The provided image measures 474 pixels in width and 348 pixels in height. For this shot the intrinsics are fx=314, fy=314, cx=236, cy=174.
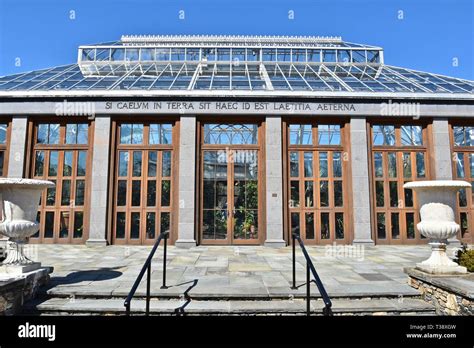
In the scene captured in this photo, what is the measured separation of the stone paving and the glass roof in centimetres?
656

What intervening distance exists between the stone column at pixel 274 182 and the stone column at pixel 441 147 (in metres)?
6.36

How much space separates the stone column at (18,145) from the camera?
12414mm

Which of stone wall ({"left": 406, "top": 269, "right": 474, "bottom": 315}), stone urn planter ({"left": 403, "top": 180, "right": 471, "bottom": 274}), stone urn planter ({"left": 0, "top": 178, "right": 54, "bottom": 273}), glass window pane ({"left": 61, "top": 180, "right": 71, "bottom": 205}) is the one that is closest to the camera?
stone wall ({"left": 406, "top": 269, "right": 474, "bottom": 315})

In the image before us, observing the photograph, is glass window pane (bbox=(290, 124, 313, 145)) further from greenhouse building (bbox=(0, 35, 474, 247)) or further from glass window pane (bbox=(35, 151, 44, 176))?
glass window pane (bbox=(35, 151, 44, 176))

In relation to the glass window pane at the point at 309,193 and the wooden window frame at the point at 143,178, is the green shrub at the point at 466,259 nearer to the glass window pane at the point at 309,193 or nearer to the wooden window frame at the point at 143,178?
the glass window pane at the point at 309,193

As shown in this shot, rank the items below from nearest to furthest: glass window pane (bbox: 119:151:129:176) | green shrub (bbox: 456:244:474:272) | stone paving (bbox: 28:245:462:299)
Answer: stone paving (bbox: 28:245:462:299) → green shrub (bbox: 456:244:474:272) → glass window pane (bbox: 119:151:129:176)

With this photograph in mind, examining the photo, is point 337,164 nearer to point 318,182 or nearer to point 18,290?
point 318,182

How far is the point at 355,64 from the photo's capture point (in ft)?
57.2

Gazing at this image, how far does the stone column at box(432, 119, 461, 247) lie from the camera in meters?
12.7

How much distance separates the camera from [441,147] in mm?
12852

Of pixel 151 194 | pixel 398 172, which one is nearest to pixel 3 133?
pixel 151 194

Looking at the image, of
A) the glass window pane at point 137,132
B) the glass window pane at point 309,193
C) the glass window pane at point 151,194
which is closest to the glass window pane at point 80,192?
the glass window pane at point 151,194

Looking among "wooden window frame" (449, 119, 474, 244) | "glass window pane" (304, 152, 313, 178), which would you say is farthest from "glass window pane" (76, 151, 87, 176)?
"wooden window frame" (449, 119, 474, 244)

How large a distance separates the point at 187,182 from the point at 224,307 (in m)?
7.55
